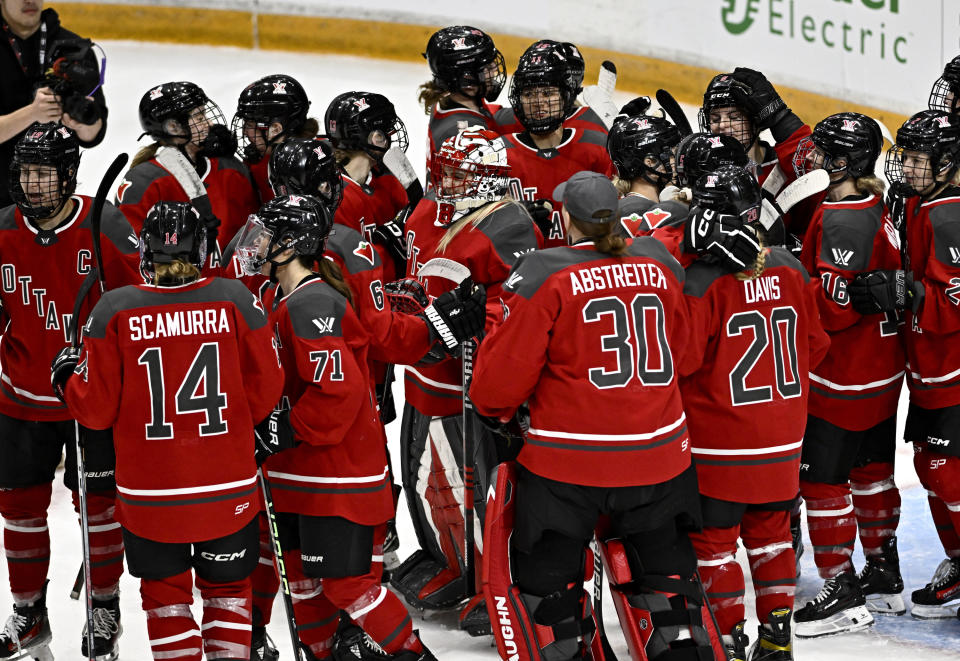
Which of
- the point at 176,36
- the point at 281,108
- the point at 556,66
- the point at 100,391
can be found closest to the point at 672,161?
the point at 556,66

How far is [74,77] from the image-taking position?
181 inches

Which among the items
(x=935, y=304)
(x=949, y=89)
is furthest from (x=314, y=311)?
(x=949, y=89)

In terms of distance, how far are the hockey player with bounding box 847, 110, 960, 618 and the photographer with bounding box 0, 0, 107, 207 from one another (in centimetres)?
273

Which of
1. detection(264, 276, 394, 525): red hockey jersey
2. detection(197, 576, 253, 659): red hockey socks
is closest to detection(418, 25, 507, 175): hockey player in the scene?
detection(264, 276, 394, 525): red hockey jersey

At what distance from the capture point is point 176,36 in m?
7.51

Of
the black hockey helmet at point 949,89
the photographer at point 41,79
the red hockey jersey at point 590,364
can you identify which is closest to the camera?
the red hockey jersey at point 590,364

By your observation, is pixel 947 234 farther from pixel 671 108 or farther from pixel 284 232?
pixel 284 232

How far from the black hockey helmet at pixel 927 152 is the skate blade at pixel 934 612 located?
125 centimetres

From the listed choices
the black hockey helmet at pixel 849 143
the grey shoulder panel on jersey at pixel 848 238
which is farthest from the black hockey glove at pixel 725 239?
the black hockey helmet at pixel 849 143

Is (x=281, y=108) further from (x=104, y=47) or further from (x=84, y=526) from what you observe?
(x=104, y=47)

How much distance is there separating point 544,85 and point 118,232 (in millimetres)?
1406

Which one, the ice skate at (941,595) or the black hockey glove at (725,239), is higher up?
the black hockey glove at (725,239)

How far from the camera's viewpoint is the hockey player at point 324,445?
3.16m

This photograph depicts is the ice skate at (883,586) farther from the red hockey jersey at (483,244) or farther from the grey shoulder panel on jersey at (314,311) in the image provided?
the grey shoulder panel on jersey at (314,311)
